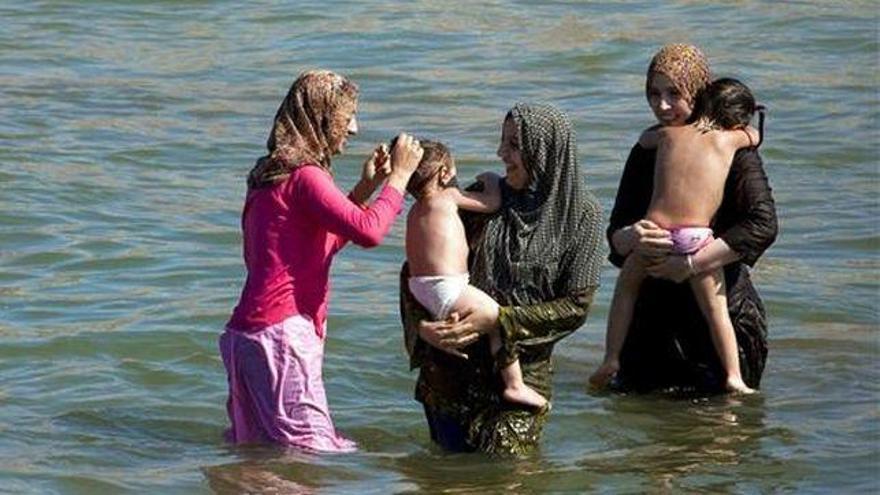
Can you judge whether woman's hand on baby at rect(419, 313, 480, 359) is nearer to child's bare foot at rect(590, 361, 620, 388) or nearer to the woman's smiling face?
the woman's smiling face

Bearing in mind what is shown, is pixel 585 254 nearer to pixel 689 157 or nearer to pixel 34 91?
pixel 689 157

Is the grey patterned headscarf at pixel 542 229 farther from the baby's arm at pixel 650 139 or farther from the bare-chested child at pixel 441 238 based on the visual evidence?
the baby's arm at pixel 650 139

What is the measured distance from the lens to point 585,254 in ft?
25.5

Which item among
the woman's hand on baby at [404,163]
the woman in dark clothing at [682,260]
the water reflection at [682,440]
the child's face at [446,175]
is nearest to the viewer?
the woman's hand on baby at [404,163]

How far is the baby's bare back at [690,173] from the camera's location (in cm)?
888

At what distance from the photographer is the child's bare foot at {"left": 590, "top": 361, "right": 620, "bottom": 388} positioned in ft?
30.7

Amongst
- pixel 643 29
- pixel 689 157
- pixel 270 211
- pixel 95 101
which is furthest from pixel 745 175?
pixel 643 29

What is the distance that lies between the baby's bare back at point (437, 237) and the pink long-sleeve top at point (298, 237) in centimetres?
9

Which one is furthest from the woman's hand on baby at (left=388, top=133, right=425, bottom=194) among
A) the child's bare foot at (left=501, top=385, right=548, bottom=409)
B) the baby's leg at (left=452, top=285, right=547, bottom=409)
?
the child's bare foot at (left=501, top=385, right=548, bottom=409)

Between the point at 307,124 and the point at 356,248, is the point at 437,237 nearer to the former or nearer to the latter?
the point at 307,124

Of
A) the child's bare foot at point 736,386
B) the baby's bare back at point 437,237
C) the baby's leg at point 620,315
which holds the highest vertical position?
the baby's bare back at point 437,237

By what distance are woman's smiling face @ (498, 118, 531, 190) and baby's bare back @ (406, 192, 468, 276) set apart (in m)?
0.23

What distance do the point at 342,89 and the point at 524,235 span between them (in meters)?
0.78

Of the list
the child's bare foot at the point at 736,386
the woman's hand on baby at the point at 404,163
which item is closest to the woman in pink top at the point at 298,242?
the woman's hand on baby at the point at 404,163
